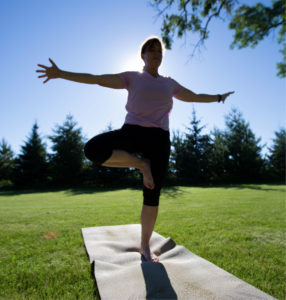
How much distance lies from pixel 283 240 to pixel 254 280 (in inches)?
56.6

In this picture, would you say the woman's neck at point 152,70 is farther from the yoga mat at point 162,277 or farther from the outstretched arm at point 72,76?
the yoga mat at point 162,277

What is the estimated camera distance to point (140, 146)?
2039mm

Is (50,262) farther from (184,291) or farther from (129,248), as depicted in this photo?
(184,291)

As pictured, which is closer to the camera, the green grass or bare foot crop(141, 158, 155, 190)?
the green grass

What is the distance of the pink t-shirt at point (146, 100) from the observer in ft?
6.48

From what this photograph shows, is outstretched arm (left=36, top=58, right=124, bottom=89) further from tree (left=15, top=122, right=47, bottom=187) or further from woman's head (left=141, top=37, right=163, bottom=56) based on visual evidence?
tree (left=15, top=122, right=47, bottom=187)

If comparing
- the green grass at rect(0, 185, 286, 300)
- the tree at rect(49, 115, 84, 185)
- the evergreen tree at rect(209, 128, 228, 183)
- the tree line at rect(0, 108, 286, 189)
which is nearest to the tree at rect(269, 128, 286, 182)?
the tree line at rect(0, 108, 286, 189)

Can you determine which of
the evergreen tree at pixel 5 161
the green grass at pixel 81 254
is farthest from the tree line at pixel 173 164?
the green grass at pixel 81 254

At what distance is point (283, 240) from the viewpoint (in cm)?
270

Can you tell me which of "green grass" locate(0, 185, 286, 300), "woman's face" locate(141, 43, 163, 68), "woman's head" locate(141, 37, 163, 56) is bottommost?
"green grass" locate(0, 185, 286, 300)

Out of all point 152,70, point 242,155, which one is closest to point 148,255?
point 152,70

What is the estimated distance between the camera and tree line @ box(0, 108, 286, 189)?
22.9 meters

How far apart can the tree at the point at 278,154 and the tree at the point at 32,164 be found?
93.3 ft

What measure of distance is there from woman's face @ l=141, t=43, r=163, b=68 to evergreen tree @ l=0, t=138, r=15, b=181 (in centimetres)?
3064
